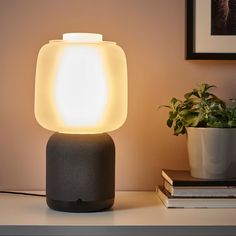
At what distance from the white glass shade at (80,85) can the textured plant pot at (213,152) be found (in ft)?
0.63

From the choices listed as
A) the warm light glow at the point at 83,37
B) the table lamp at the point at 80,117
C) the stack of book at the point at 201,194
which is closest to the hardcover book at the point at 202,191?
the stack of book at the point at 201,194

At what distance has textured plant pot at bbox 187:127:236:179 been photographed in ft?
3.95

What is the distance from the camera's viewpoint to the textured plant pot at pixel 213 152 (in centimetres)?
120

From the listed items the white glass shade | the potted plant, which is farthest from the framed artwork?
the white glass shade

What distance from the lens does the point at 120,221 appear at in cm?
106

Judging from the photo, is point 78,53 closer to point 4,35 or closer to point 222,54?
point 4,35

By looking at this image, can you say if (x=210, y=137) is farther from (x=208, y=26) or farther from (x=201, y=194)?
(x=208, y=26)

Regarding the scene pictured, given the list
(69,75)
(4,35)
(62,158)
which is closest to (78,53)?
(69,75)

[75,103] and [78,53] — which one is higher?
[78,53]

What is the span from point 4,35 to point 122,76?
40 centimetres

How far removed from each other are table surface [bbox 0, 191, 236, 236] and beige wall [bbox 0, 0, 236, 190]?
200 millimetres

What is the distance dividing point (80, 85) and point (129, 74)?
12.2 inches

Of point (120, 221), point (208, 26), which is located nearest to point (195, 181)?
point (120, 221)

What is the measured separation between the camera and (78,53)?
113 centimetres
